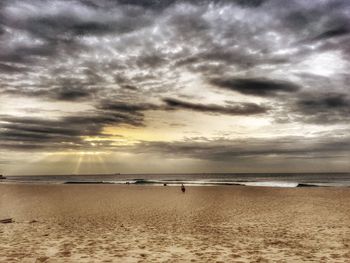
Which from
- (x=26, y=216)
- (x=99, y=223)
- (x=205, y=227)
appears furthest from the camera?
(x=26, y=216)

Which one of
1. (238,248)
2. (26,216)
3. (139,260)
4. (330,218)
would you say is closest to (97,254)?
(139,260)

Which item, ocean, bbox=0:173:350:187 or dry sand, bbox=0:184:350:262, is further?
ocean, bbox=0:173:350:187

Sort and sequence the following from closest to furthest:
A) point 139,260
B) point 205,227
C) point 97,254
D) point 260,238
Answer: point 139,260
point 97,254
point 260,238
point 205,227

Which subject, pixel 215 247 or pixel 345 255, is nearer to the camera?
pixel 345 255

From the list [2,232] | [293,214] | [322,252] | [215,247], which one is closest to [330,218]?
[293,214]

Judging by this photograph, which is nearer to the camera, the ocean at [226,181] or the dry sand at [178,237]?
the dry sand at [178,237]

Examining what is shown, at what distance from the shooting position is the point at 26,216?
770 inches

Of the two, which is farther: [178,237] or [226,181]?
[226,181]

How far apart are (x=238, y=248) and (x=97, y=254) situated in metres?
4.88

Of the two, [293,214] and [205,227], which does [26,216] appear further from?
[293,214]

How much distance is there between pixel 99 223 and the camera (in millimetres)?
17141

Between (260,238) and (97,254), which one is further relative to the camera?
(260,238)

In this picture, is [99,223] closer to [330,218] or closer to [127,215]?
[127,215]

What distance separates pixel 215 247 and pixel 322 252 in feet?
11.8
